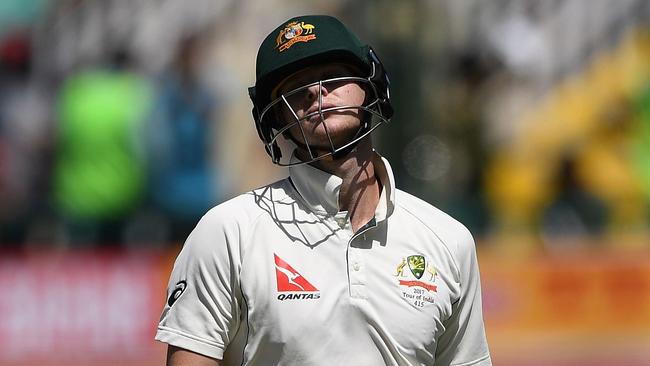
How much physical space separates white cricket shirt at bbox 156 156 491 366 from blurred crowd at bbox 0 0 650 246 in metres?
7.38

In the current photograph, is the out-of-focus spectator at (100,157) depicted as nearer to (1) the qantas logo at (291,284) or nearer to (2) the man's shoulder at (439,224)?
(2) the man's shoulder at (439,224)

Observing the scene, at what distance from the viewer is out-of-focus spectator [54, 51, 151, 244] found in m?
10.8

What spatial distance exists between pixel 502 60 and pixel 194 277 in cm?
934

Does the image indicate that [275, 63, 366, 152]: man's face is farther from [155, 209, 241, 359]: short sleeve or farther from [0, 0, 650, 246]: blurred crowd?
[0, 0, 650, 246]: blurred crowd

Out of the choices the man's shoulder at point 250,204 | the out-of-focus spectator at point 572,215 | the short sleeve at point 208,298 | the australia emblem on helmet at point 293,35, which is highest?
the australia emblem on helmet at point 293,35

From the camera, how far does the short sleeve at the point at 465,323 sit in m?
3.57

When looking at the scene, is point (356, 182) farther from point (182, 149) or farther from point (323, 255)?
point (182, 149)

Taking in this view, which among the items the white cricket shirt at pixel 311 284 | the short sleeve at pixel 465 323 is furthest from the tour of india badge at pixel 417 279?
the short sleeve at pixel 465 323

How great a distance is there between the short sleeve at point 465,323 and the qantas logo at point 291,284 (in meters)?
0.40

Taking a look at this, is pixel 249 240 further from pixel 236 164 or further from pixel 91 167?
pixel 236 164

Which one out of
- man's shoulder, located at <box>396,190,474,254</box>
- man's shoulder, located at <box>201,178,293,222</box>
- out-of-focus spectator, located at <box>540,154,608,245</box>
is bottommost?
out-of-focus spectator, located at <box>540,154,608,245</box>

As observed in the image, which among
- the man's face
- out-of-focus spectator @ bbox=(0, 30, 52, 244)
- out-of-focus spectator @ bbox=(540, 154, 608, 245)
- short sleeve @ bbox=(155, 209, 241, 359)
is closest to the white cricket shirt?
short sleeve @ bbox=(155, 209, 241, 359)

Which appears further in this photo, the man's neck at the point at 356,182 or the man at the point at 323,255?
the man's neck at the point at 356,182

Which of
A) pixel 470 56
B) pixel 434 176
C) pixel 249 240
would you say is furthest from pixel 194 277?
pixel 470 56
